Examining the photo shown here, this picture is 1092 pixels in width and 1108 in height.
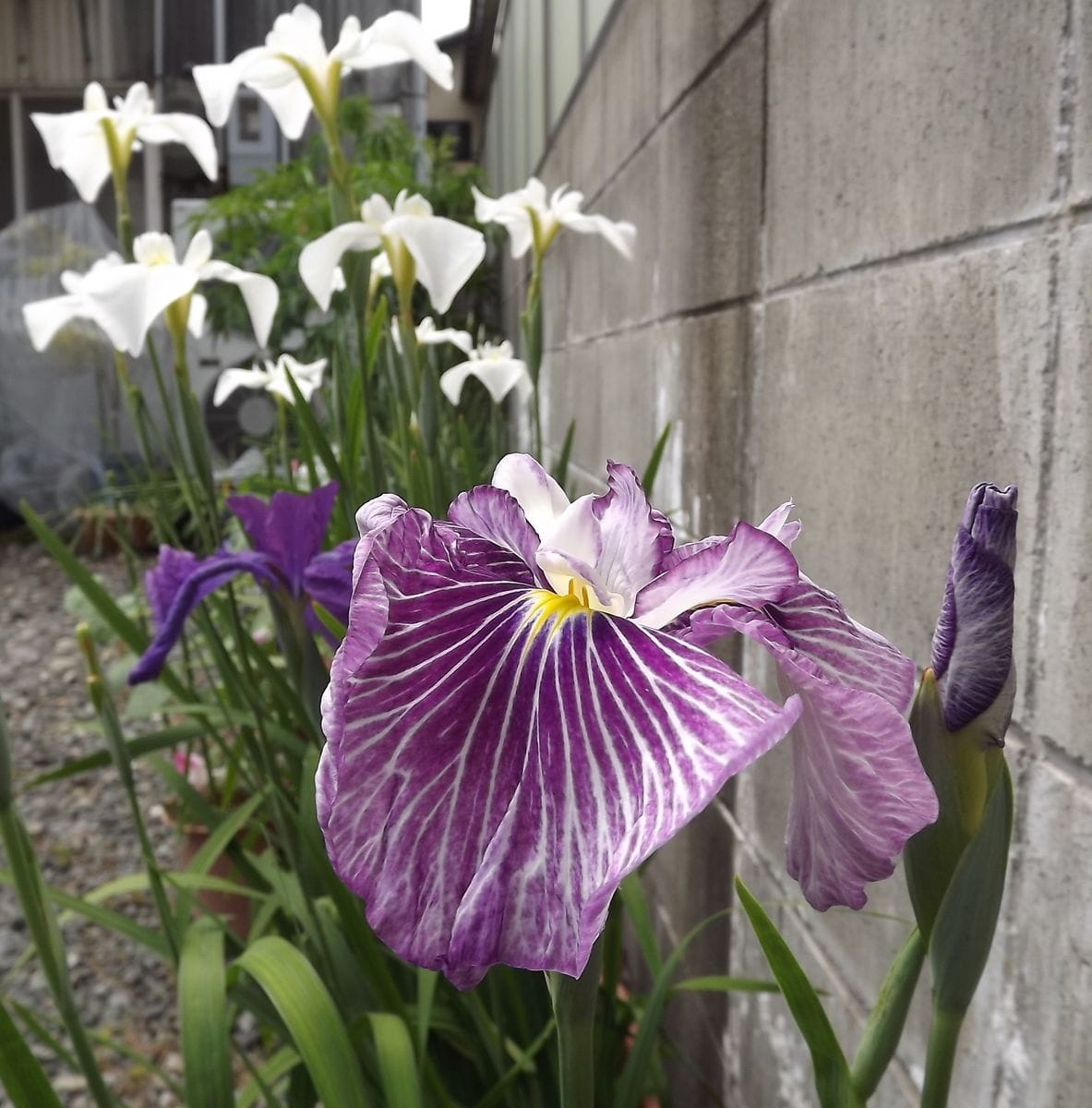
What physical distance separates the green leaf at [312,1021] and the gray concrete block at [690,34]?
3.55ft

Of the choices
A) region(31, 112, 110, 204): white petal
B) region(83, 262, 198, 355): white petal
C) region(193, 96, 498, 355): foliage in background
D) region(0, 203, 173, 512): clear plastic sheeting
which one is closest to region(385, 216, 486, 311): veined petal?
region(83, 262, 198, 355): white petal

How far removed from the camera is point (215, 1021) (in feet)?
2.92

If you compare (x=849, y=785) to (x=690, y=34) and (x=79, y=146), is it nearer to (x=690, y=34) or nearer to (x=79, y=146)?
(x=690, y=34)

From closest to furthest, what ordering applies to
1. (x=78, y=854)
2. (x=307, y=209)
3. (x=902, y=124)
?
(x=902, y=124) → (x=78, y=854) → (x=307, y=209)

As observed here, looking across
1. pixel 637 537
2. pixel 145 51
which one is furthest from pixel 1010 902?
pixel 145 51

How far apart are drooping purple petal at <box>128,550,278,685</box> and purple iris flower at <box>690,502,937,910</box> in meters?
0.64

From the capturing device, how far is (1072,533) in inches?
24.2

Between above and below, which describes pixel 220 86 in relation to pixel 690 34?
below

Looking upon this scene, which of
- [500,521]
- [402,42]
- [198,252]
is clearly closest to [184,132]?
[198,252]

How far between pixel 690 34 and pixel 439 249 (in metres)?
0.56

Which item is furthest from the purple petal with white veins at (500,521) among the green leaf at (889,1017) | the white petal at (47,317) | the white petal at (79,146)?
the white petal at (79,146)

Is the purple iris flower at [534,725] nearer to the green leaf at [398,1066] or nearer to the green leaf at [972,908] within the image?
the green leaf at [972,908]

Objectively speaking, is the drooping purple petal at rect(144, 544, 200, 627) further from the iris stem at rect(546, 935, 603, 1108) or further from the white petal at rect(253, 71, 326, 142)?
the iris stem at rect(546, 935, 603, 1108)

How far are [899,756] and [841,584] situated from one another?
0.62 meters
